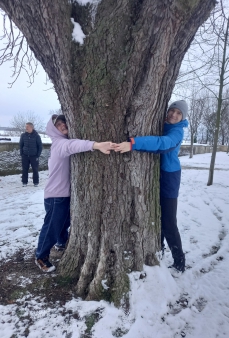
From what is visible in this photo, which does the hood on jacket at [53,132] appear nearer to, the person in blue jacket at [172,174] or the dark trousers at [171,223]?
the person in blue jacket at [172,174]

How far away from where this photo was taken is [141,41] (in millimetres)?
2191

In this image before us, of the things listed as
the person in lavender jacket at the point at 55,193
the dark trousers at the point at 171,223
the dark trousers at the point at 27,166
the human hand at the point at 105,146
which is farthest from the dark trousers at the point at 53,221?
the dark trousers at the point at 27,166

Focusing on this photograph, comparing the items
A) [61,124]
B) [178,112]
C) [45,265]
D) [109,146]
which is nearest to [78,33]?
[61,124]

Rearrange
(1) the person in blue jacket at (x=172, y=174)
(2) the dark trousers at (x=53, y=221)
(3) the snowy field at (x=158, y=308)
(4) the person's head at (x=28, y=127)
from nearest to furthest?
(3) the snowy field at (x=158, y=308), (1) the person in blue jacket at (x=172, y=174), (2) the dark trousers at (x=53, y=221), (4) the person's head at (x=28, y=127)

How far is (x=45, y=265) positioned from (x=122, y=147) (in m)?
1.64

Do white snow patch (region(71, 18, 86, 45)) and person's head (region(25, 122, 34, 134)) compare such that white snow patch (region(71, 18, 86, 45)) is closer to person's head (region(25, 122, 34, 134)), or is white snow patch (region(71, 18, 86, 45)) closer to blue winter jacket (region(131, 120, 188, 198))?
blue winter jacket (region(131, 120, 188, 198))

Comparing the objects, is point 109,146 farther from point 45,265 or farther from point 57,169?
point 45,265

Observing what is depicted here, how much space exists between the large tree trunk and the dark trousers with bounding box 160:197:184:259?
24 cm

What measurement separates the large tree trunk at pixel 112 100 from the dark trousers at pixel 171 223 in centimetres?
24

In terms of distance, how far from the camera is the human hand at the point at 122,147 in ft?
7.73

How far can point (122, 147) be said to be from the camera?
7.75 feet

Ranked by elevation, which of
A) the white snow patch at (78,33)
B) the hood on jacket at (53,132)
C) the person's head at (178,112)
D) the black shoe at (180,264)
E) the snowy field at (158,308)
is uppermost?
the white snow patch at (78,33)

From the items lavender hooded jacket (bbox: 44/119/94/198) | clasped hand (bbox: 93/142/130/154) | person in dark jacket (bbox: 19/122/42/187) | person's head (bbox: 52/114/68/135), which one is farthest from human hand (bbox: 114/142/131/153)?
person in dark jacket (bbox: 19/122/42/187)

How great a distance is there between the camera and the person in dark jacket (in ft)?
27.0
